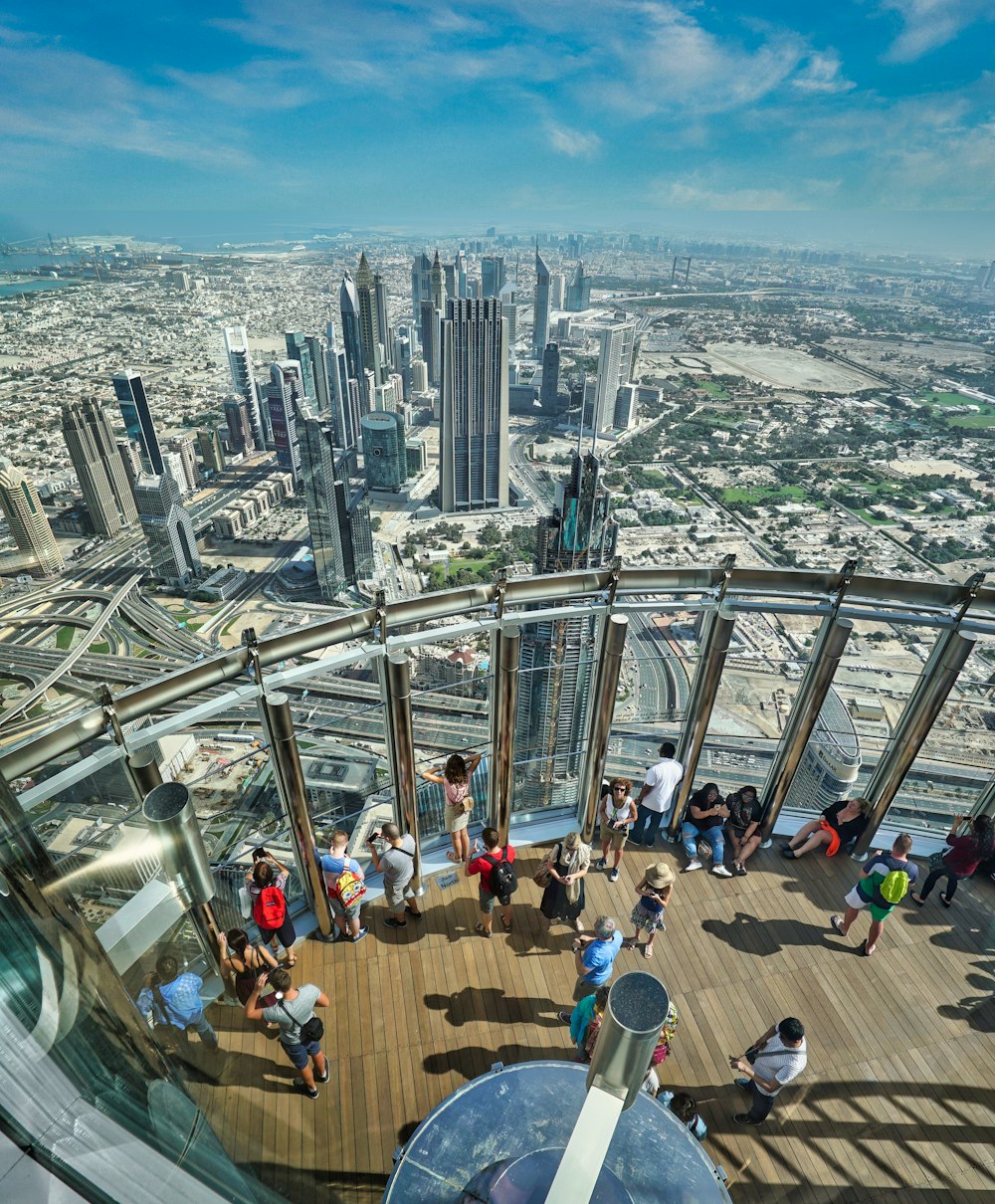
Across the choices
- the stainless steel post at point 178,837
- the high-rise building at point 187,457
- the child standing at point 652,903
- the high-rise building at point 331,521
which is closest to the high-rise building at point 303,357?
the high-rise building at point 187,457

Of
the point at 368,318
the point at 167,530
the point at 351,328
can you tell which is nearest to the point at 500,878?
the point at 167,530

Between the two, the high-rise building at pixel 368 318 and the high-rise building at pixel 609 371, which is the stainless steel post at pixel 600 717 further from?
the high-rise building at pixel 368 318

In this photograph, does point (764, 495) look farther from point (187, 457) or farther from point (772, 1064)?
point (772, 1064)

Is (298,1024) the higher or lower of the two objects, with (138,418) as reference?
higher

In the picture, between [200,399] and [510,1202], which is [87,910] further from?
[200,399]

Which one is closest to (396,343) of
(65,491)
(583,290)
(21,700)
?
(583,290)

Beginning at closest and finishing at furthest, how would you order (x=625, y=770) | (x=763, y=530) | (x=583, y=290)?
(x=625, y=770) < (x=763, y=530) < (x=583, y=290)
